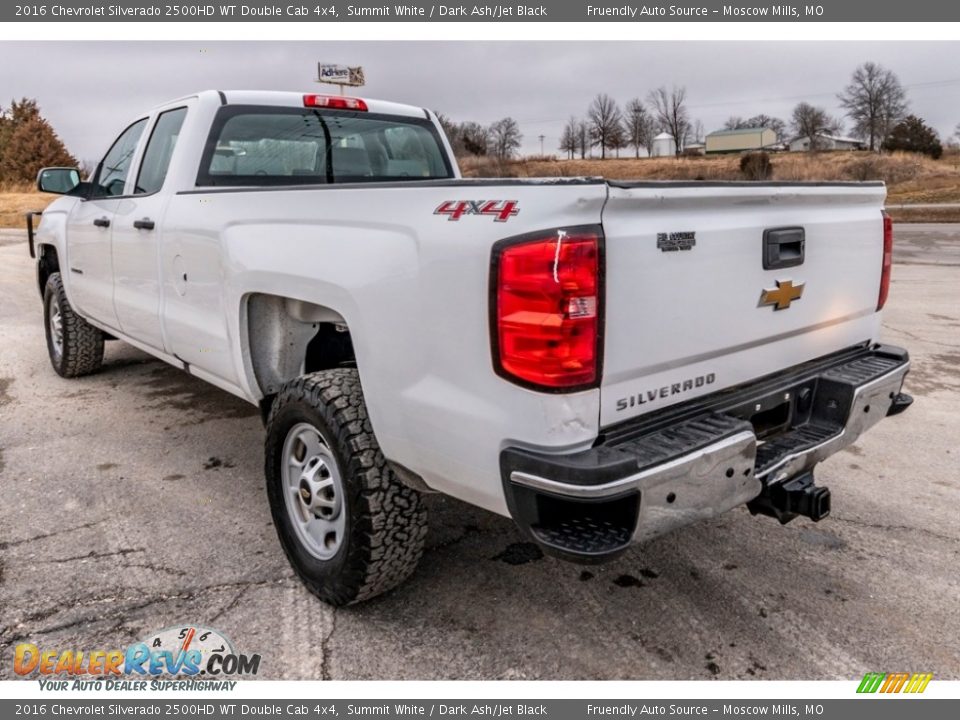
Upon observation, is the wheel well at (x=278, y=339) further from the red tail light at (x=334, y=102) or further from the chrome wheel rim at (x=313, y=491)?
the red tail light at (x=334, y=102)

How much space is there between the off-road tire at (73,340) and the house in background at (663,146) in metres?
58.0

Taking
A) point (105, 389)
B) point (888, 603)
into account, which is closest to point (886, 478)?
point (888, 603)

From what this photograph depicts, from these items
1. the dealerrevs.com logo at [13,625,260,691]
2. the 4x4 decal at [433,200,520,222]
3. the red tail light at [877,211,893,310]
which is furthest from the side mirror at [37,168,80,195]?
the red tail light at [877,211,893,310]

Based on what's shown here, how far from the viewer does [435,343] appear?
2.34 m

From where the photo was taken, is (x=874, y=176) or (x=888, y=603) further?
(x=874, y=176)

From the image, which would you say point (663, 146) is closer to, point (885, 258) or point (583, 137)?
point (583, 137)

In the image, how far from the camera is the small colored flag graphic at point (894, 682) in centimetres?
251

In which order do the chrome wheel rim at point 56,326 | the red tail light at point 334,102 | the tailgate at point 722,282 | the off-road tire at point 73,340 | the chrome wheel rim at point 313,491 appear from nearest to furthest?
the tailgate at point 722,282
the chrome wheel rim at point 313,491
the red tail light at point 334,102
the off-road tire at point 73,340
the chrome wheel rim at point 56,326

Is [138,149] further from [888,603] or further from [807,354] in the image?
[888,603]

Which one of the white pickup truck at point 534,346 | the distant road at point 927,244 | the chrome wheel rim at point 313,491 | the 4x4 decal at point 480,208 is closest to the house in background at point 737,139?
the distant road at point 927,244

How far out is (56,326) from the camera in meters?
6.38

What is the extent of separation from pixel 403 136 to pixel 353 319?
8.48ft

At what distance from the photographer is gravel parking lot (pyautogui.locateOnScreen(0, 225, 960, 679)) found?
2658 mm

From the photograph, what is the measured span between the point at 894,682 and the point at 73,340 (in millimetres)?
5835
